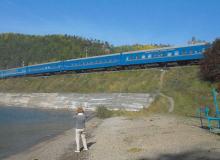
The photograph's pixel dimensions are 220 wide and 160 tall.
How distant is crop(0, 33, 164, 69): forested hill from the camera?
163625 mm

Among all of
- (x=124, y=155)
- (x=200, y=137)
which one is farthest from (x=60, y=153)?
(x=200, y=137)

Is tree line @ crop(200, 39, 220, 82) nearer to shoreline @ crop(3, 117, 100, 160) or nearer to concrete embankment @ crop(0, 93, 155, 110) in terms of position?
concrete embankment @ crop(0, 93, 155, 110)

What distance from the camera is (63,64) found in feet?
227

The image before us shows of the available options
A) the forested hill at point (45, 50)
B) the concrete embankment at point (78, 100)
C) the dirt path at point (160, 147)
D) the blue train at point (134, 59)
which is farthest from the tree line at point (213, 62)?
the forested hill at point (45, 50)

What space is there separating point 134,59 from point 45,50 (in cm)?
13116

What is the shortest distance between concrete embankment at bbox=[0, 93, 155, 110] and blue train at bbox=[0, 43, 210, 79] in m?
8.10

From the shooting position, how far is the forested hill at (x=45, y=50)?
6442 inches

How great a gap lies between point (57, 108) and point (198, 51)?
23050 millimetres

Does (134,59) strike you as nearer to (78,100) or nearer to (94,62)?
(94,62)

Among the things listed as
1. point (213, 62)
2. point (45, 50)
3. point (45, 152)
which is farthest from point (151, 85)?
point (45, 50)

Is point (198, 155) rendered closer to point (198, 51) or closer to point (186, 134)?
point (186, 134)

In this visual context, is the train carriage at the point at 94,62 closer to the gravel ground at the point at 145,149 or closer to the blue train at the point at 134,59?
the blue train at the point at 134,59

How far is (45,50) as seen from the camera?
177 metres

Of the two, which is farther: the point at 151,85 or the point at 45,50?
the point at 45,50
